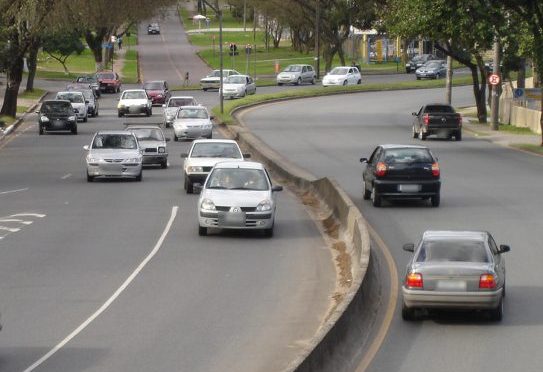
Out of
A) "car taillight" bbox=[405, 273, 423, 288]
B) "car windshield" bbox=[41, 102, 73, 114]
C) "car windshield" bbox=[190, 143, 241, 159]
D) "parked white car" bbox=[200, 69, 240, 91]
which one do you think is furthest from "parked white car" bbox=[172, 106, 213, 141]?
"car taillight" bbox=[405, 273, 423, 288]

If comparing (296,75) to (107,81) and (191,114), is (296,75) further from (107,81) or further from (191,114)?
(191,114)

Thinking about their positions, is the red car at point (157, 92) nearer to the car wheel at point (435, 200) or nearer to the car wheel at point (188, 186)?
the car wheel at point (188, 186)

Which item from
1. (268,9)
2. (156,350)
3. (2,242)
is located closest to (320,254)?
(2,242)

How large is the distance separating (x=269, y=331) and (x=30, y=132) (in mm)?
44820

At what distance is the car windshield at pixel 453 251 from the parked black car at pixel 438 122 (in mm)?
35842

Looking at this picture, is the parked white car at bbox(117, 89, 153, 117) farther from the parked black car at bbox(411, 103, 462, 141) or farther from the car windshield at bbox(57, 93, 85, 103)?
the parked black car at bbox(411, 103, 462, 141)

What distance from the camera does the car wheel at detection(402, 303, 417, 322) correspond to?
17.0 meters

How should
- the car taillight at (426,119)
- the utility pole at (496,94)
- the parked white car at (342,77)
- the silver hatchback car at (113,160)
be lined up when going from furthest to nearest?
the parked white car at (342,77) → the utility pole at (496,94) → the car taillight at (426,119) → the silver hatchback car at (113,160)

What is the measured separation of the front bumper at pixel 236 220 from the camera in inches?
1006

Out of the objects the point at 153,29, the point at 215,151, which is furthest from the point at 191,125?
the point at 153,29

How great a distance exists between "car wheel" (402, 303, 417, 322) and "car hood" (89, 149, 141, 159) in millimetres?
21819

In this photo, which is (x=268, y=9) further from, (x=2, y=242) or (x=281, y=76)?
(x=2, y=242)

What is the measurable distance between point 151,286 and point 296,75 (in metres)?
73.3

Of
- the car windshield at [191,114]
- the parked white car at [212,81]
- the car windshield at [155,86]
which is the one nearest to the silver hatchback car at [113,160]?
the car windshield at [191,114]
